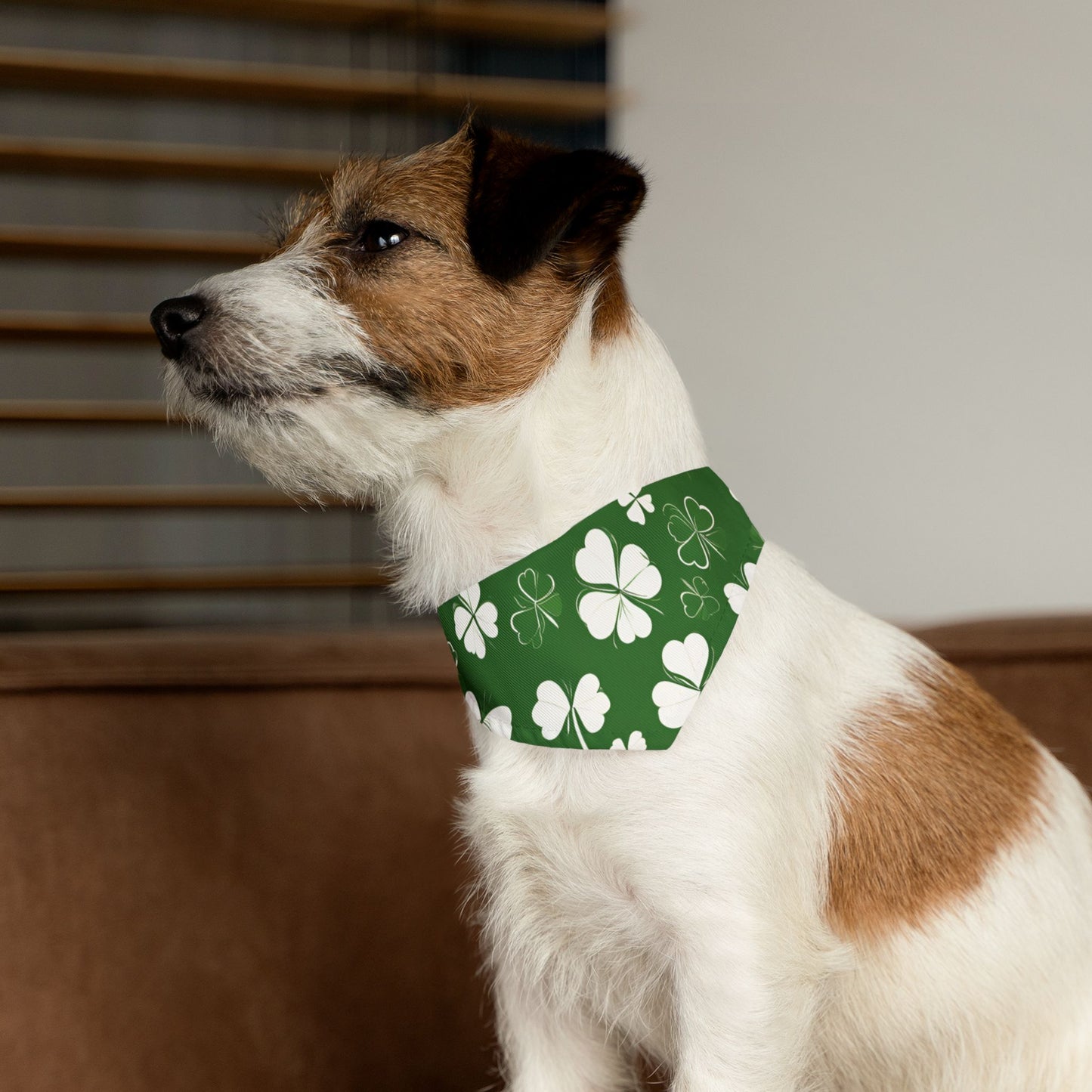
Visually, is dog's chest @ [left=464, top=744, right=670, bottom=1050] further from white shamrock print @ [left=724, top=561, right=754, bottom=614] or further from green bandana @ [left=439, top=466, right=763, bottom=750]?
white shamrock print @ [left=724, top=561, right=754, bottom=614]

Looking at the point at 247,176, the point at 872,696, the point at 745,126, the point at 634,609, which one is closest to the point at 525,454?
the point at 634,609

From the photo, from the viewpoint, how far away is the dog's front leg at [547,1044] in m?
1.15

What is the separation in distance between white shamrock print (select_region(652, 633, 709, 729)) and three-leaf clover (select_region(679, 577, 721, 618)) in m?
0.02

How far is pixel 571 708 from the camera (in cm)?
97

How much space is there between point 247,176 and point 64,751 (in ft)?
9.62

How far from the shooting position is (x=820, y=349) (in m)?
2.37

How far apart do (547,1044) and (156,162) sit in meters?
3.28

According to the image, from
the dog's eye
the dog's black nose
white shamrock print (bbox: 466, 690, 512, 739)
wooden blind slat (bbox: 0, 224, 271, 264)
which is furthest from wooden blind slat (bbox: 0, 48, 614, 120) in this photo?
white shamrock print (bbox: 466, 690, 512, 739)

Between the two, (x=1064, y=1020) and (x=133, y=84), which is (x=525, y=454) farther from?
(x=133, y=84)

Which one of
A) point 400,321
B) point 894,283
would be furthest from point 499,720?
point 894,283

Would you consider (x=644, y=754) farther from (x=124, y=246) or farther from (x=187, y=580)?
(x=124, y=246)

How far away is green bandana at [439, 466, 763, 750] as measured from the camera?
3.13 ft

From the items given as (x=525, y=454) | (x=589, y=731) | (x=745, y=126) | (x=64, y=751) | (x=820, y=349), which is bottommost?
(x=64, y=751)

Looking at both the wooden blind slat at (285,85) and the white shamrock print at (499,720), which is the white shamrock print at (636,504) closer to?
the white shamrock print at (499,720)
